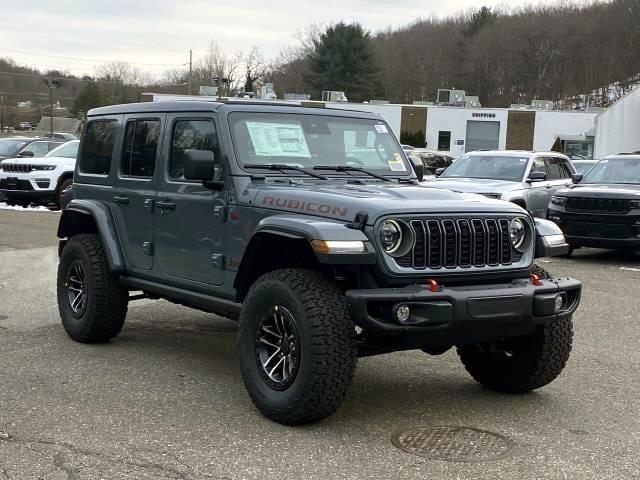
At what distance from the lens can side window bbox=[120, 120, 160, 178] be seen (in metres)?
6.11

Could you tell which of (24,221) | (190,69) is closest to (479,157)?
(24,221)

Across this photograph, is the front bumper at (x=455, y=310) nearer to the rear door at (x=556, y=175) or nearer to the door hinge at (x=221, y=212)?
the door hinge at (x=221, y=212)

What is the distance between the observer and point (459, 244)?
4629 mm

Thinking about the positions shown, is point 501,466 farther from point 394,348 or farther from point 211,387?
point 211,387

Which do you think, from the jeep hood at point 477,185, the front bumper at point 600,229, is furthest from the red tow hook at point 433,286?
the jeep hood at point 477,185

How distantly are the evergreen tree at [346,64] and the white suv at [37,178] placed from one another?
7096 centimetres

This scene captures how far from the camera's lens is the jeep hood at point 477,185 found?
13.2 meters

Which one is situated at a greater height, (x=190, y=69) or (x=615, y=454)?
(x=190, y=69)

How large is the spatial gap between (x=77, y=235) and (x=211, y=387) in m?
2.15

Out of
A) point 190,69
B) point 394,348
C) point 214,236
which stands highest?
point 190,69

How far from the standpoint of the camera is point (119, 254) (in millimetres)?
6297

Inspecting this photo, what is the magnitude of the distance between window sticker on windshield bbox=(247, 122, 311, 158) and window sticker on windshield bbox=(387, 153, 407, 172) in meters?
0.70

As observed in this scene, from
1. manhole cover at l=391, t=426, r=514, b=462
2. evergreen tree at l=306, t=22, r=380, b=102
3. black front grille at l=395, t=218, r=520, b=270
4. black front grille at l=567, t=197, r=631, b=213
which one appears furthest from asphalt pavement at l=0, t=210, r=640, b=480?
evergreen tree at l=306, t=22, r=380, b=102

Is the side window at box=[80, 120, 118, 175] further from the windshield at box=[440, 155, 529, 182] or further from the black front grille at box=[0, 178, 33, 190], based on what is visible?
the black front grille at box=[0, 178, 33, 190]
